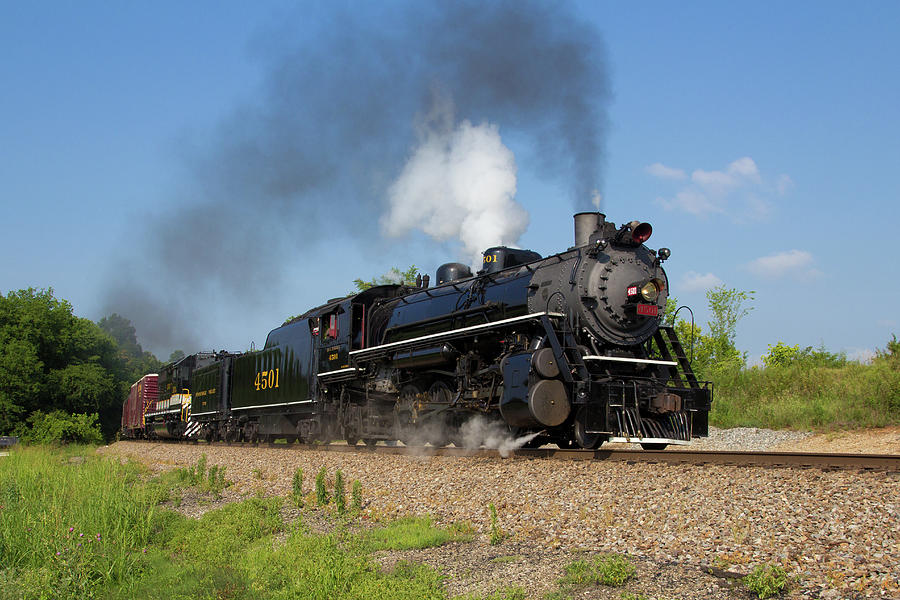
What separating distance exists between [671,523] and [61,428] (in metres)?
37.7

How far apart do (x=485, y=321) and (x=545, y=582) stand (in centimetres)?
807

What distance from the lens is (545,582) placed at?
4.80 metres

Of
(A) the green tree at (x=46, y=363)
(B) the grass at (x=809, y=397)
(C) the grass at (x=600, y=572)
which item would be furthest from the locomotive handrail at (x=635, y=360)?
(A) the green tree at (x=46, y=363)

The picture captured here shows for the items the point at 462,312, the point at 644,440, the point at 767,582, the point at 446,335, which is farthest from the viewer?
the point at 462,312

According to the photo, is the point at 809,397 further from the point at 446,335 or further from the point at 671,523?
the point at 671,523

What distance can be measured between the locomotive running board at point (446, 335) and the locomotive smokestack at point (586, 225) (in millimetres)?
1672

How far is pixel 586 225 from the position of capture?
12336 millimetres

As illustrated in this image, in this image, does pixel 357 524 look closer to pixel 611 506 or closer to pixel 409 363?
pixel 611 506

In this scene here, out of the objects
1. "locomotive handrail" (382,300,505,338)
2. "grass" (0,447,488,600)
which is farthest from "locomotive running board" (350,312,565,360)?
"grass" (0,447,488,600)

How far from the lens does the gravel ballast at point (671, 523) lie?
14.7 ft

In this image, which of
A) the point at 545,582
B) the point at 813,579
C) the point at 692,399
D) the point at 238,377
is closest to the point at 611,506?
the point at 545,582

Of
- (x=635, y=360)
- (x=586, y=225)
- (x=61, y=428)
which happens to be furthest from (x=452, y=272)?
(x=61, y=428)

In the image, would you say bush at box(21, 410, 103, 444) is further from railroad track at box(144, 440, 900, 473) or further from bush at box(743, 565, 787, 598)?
bush at box(743, 565, 787, 598)

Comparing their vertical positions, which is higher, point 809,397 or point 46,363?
point 46,363
